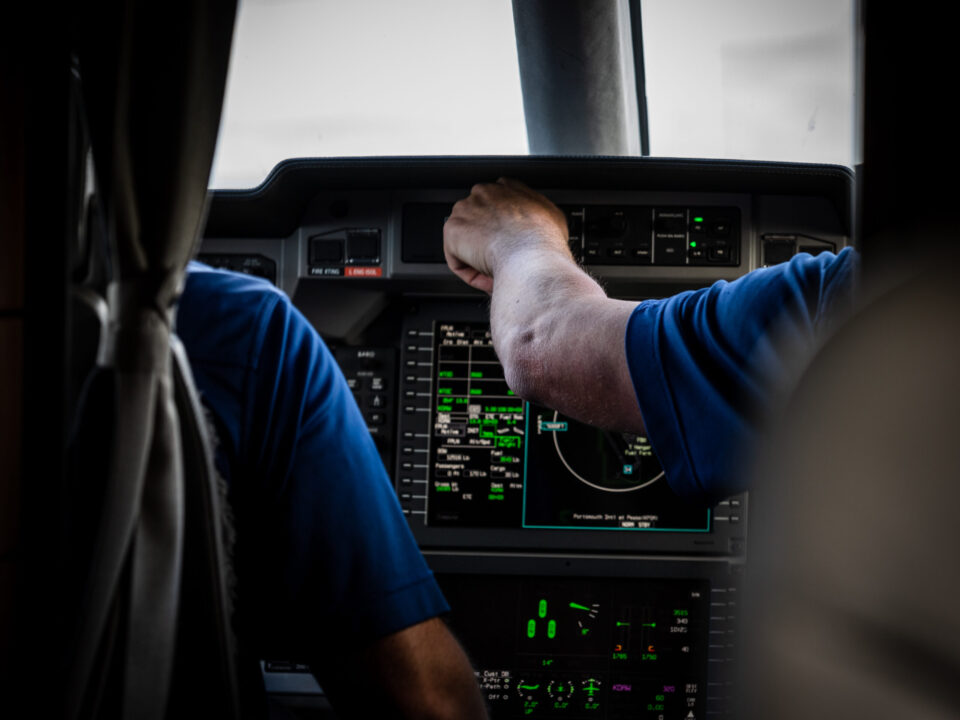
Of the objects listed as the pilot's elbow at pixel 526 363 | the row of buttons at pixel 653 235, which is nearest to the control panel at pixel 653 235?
the row of buttons at pixel 653 235

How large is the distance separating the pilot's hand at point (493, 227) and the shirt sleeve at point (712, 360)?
0.36 metres

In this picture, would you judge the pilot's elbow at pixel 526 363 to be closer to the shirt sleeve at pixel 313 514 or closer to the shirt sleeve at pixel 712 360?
the shirt sleeve at pixel 712 360

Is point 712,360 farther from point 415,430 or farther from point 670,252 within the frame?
point 415,430

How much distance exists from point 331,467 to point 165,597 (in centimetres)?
27

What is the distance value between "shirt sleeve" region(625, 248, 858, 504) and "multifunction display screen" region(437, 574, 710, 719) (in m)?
0.65

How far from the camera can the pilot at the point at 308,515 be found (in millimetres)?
870

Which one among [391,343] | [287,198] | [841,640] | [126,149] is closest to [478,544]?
[391,343]

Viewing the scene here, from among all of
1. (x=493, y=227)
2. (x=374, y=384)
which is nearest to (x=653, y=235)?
(x=493, y=227)

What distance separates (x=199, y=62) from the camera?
645mm

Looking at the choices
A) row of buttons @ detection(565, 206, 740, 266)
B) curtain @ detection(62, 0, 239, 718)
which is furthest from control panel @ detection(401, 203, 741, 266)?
curtain @ detection(62, 0, 239, 718)

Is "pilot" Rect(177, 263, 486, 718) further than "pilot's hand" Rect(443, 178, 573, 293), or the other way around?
"pilot's hand" Rect(443, 178, 573, 293)

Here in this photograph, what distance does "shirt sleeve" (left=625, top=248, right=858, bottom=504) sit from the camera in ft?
3.13

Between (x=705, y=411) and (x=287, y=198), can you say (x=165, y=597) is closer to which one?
(x=705, y=411)

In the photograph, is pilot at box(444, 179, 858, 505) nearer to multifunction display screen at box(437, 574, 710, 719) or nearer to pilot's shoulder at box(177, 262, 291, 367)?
pilot's shoulder at box(177, 262, 291, 367)
